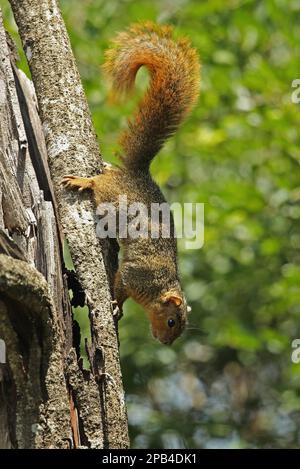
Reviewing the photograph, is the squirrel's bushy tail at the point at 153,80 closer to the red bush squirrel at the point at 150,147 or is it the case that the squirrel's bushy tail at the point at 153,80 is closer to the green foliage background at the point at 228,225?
the red bush squirrel at the point at 150,147

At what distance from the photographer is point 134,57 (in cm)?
362

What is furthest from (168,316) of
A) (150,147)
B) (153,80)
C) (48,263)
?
(48,263)

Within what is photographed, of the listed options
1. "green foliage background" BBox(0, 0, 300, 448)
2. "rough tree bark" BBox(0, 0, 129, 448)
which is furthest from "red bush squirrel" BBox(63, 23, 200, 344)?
"green foliage background" BBox(0, 0, 300, 448)

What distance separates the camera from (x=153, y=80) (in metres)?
3.87

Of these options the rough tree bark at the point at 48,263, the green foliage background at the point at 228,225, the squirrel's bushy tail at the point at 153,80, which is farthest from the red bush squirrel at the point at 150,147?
the green foliage background at the point at 228,225

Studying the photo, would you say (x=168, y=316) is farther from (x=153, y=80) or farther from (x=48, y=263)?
(x=48, y=263)

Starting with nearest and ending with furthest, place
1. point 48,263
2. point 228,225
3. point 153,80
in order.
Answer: point 48,263
point 153,80
point 228,225

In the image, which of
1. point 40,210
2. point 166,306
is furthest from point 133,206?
point 40,210

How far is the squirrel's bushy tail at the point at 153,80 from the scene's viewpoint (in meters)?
3.62

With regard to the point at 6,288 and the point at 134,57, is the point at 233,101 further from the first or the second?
the point at 6,288

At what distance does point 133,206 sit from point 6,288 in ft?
6.00

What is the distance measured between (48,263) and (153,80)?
1.43 metres

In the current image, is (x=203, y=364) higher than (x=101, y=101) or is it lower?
lower

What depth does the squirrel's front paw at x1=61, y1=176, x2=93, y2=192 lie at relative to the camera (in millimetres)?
3027
